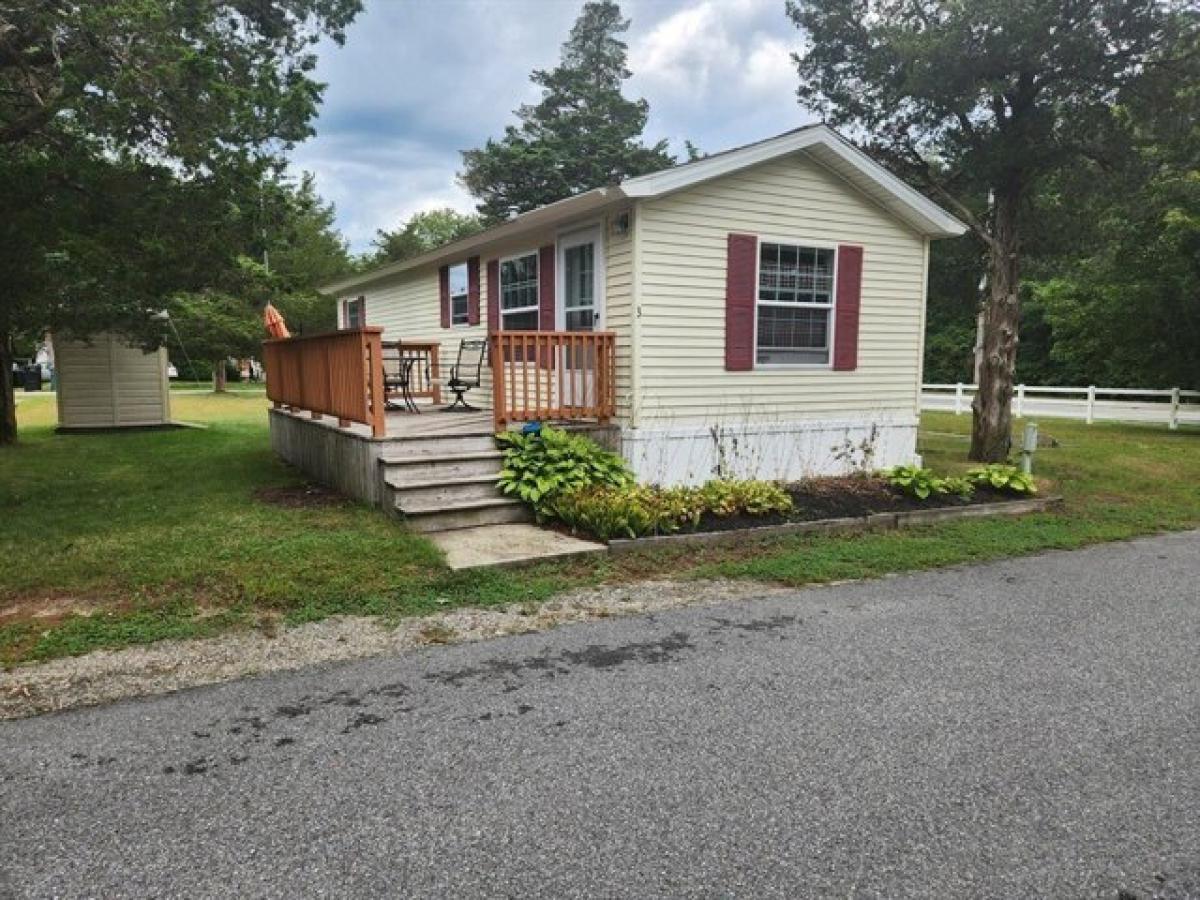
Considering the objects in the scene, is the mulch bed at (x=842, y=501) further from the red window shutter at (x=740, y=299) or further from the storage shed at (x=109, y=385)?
the storage shed at (x=109, y=385)

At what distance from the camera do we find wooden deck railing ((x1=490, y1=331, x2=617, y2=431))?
Result: 6961 millimetres

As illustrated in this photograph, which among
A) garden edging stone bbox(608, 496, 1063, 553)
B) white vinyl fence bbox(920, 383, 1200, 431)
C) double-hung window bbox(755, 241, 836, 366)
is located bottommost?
garden edging stone bbox(608, 496, 1063, 553)

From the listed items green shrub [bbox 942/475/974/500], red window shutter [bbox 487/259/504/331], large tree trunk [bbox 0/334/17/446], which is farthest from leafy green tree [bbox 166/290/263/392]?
green shrub [bbox 942/475/974/500]

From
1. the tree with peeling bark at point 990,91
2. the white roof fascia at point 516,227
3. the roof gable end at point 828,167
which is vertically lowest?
the white roof fascia at point 516,227

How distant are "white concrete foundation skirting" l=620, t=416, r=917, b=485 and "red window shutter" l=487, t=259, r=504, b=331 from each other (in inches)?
136

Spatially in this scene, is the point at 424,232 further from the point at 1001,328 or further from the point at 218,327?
the point at 1001,328

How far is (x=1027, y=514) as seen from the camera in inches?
296

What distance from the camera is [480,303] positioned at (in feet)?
34.5

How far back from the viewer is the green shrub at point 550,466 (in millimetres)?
6562

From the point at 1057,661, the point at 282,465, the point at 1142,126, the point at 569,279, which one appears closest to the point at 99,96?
the point at 569,279

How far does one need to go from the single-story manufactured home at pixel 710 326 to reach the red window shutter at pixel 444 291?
4.69 feet

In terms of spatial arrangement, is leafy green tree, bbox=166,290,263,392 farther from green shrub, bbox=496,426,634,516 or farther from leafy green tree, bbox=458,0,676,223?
green shrub, bbox=496,426,634,516

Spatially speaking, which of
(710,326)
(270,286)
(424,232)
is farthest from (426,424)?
(424,232)

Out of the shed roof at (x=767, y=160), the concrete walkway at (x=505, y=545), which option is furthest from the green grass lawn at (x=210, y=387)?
the concrete walkway at (x=505, y=545)
